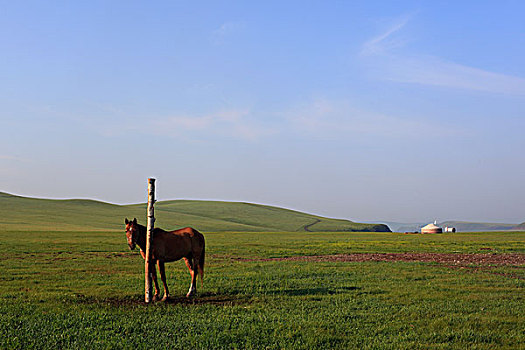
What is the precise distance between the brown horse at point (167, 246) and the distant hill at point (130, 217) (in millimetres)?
68891

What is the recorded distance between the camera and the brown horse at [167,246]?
605 inches

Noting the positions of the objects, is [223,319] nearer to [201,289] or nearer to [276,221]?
[201,289]

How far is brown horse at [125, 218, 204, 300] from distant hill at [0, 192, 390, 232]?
68.9 meters

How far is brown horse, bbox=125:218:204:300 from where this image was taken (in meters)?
15.4

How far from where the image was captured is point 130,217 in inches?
4569

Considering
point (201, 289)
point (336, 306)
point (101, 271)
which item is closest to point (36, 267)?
point (101, 271)

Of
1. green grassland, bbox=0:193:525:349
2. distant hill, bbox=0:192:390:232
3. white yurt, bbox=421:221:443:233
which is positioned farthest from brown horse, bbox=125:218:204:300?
white yurt, bbox=421:221:443:233

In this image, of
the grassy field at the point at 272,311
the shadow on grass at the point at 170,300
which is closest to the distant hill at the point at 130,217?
the grassy field at the point at 272,311

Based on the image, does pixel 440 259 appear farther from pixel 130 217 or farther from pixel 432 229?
pixel 130 217

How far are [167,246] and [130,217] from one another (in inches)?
4138

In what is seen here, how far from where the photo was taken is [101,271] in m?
24.9

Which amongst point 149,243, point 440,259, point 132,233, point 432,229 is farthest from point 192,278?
point 432,229

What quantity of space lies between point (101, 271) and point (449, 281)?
59.3 ft

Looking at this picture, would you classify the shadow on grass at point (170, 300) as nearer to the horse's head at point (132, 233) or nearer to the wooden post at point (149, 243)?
the wooden post at point (149, 243)
